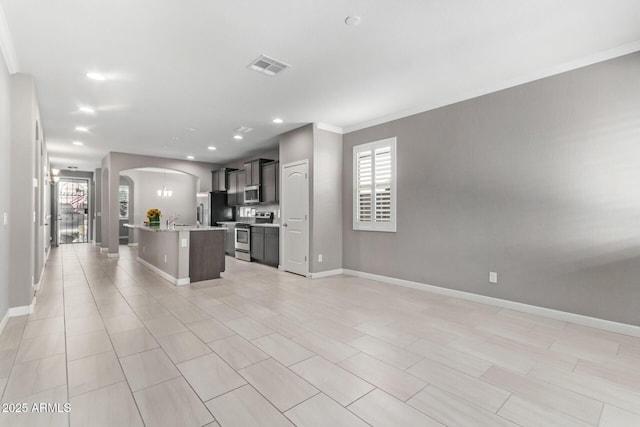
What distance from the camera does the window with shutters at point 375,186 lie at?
16.2 ft

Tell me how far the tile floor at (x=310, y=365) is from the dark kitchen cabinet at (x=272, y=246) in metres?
2.32

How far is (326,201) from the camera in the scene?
5516mm

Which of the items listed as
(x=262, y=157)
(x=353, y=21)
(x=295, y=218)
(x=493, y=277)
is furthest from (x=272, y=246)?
(x=353, y=21)

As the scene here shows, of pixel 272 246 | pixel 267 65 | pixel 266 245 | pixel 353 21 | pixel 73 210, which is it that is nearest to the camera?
pixel 353 21

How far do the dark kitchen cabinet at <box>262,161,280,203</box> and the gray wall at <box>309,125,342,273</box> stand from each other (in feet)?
5.41

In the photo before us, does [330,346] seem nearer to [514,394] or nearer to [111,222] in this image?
[514,394]

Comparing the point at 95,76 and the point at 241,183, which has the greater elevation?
the point at 95,76

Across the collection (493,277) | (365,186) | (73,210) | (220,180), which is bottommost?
(493,277)

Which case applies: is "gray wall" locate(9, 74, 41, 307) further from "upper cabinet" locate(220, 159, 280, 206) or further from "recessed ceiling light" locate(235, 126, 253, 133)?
"upper cabinet" locate(220, 159, 280, 206)

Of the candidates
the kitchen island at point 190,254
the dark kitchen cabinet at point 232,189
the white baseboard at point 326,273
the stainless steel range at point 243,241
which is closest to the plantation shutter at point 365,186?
the white baseboard at point 326,273

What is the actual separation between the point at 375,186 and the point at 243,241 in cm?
374

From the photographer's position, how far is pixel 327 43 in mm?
2834

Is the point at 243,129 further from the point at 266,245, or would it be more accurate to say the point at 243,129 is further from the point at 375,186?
the point at 375,186

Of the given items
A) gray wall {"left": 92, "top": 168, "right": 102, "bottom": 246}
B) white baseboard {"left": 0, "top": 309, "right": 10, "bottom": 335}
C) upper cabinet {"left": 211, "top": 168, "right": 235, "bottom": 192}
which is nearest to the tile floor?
white baseboard {"left": 0, "top": 309, "right": 10, "bottom": 335}
